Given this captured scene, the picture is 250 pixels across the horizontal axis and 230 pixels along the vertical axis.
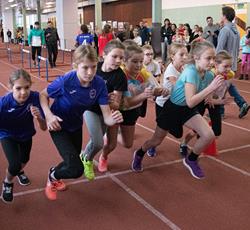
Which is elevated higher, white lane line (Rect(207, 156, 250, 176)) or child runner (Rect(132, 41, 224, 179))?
child runner (Rect(132, 41, 224, 179))

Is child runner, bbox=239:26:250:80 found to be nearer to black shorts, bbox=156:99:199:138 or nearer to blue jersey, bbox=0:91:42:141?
black shorts, bbox=156:99:199:138

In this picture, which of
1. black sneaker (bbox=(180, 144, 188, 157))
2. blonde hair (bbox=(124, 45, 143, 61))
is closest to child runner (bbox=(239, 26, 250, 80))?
black sneaker (bbox=(180, 144, 188, 157))

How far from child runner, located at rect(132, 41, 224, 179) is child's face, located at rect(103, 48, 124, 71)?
705 millimetres

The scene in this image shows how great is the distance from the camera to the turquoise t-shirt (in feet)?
12.2

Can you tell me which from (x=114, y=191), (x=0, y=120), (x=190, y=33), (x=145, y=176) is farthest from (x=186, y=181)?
(x=190, y=33)

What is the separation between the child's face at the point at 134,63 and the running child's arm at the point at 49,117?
3.56 ft

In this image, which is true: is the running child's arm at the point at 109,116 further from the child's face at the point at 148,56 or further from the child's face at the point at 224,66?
the child's face at the point at 148,56

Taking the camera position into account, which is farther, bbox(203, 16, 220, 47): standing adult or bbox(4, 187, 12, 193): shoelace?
bbox(203, 16, 220, 47): standing adult

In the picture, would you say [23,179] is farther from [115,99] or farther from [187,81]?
[187,81]

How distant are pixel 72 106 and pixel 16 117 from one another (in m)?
0.54

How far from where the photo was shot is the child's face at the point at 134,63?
12.7 ft

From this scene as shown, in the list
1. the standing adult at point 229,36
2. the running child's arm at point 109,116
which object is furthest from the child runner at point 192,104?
the standing adult at point 229,36

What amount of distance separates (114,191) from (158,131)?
864mm

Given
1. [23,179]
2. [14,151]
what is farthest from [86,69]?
[23,179]
